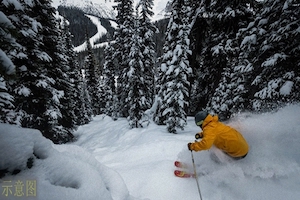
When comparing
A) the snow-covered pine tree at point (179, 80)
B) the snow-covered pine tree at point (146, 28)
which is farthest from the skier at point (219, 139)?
the snow-covered pine tree at point (146, 28)

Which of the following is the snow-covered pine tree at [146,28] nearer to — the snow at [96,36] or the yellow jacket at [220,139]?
the yellow jacket at [220,139]

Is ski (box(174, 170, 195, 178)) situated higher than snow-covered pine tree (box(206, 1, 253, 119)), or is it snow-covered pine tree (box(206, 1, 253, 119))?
snow-covered pine tree (box(206, 1, 253, 119))

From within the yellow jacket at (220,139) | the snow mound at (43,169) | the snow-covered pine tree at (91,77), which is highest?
the snow mound at (43,169)

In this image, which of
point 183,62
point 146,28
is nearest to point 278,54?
point 183,62

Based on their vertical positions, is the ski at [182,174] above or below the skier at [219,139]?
below

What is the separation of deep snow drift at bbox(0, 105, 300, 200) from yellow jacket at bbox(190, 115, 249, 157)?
63 cm

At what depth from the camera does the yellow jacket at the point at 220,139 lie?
182 inches

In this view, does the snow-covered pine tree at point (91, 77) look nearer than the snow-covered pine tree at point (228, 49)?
No

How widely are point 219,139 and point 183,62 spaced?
7.52 metres

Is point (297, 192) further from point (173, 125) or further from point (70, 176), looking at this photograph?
point (173, 125)

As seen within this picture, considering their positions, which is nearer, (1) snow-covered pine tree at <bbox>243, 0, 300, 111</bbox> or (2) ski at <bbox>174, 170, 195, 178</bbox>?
(2) ski at <bbox>174, 170, 195, 178</bbox>

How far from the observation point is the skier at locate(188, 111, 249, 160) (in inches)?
182

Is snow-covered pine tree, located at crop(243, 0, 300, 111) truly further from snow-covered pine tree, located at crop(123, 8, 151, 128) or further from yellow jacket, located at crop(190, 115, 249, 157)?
snow-covered pine tree, located at crop(123, 8, 151, 128)

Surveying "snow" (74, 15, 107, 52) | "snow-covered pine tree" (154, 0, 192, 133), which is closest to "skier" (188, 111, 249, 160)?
"snow-covered pine tree" (154, 0, 192, 133)
